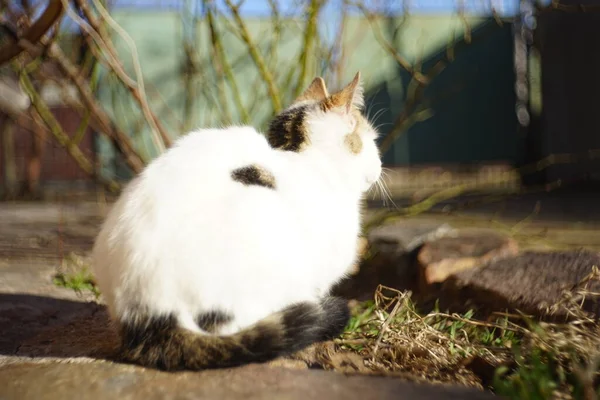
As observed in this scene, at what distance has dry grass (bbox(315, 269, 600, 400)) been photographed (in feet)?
4.62

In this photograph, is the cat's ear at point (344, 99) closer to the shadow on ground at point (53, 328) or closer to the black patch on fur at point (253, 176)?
the black patch on fur at point (253, 176)

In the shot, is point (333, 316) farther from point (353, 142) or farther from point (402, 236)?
point (402, 236)

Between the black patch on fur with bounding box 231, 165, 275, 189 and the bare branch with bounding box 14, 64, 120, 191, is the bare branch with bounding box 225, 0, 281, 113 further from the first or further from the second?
the black patch on fur with bounding box 231, 165, 275, 189

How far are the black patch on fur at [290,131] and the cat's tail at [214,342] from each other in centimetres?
59

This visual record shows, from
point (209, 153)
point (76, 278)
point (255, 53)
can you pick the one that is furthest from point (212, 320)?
point (255, 53)

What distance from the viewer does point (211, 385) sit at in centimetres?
142

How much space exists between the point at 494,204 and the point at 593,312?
4526 mm

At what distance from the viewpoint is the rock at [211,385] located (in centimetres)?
136

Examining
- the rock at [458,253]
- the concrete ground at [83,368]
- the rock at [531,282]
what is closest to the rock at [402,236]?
the rock at [458,253]

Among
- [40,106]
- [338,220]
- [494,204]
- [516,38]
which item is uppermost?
[516,38]

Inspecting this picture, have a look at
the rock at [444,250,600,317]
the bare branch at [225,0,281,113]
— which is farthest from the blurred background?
the rock at [444,250,600,317]

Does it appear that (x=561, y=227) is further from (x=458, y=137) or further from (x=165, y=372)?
(x=458, y=137)

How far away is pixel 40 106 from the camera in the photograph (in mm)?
3211

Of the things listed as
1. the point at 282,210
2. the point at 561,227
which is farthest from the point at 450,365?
the point at 561,227
